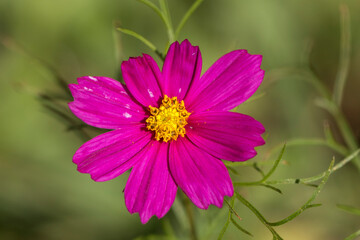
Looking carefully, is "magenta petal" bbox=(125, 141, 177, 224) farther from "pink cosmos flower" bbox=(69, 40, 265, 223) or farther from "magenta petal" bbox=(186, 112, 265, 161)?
"magenta petal" bbox=(186, 112, 265, 161)

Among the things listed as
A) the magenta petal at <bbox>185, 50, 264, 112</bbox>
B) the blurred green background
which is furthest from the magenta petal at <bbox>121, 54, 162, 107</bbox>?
the blurred green background

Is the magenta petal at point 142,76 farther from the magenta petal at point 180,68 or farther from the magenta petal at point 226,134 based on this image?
the magenta petal at point 226,134

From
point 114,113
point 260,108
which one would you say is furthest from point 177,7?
point 114,113

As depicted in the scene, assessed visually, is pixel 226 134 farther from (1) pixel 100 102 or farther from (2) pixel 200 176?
(1) pixel 100 102

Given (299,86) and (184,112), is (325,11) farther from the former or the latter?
(184,112)

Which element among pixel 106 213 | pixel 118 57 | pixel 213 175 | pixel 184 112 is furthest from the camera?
pixel 106 213

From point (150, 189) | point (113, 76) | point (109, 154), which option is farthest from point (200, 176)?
point (113, 76)
